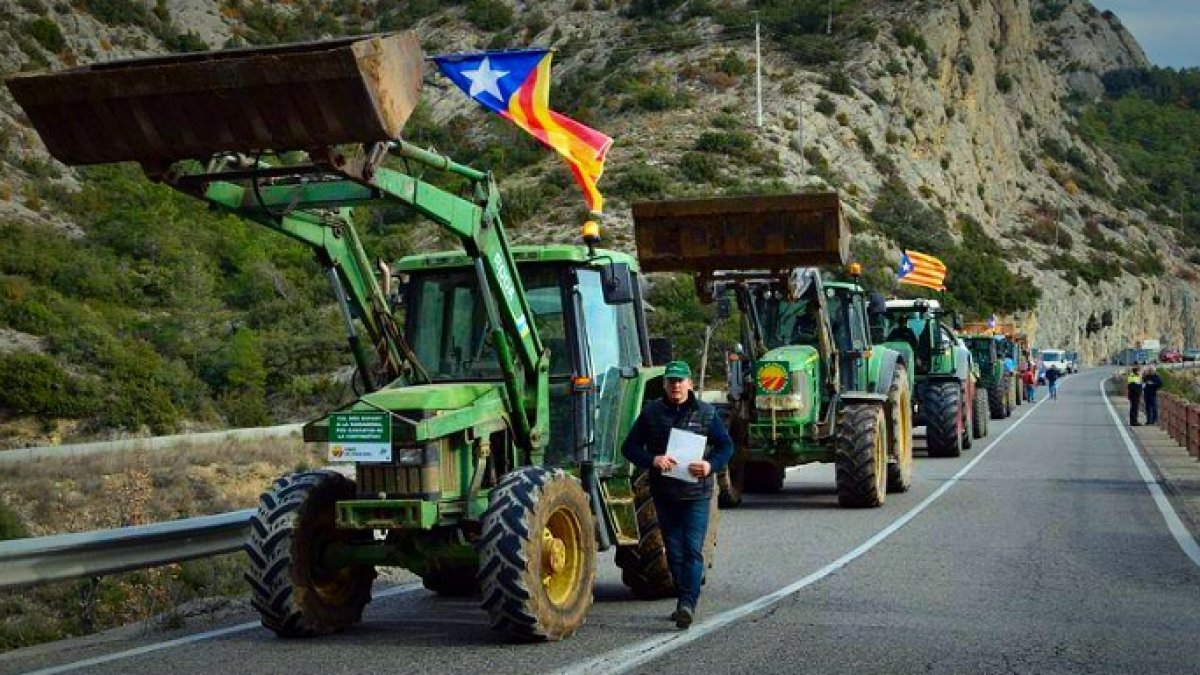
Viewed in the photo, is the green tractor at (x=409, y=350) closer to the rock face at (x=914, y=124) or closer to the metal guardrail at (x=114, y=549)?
the metal guardrail at (x=114, y=549)

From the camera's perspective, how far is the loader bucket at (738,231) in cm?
1741

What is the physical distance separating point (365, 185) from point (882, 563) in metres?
6.76

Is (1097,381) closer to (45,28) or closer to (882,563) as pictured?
(45,28)

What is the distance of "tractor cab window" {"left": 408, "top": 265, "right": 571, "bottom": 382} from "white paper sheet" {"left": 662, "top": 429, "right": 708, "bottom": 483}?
122 centimetres

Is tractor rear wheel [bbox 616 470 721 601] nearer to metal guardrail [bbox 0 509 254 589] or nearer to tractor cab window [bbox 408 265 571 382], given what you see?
tractor cab window [bbox 408 265 571 382]

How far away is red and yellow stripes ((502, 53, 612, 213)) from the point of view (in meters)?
14.8

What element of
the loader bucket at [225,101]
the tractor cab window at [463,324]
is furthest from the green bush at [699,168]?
the loader bucket at [225,101]

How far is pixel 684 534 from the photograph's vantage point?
9.92 metres

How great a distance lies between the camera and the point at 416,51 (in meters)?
8.49

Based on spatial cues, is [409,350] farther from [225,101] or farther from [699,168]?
[699,168]

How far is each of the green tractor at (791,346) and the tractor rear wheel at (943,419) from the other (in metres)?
6.13

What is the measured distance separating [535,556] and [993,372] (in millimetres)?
35702

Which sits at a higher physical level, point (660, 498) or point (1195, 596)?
point (660, 498)

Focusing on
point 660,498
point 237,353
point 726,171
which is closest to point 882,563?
point 660,498
